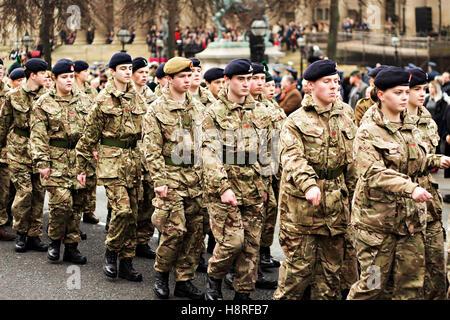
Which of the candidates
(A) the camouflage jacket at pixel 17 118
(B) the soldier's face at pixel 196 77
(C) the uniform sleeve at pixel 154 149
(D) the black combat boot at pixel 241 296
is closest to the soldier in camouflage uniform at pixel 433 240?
(D) the black combat boot at pixel 241 296

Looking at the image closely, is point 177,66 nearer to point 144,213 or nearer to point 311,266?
point 144,213

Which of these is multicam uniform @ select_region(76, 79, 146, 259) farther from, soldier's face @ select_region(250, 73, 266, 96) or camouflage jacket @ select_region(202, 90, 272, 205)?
camouflage jacket @ select_region(202, 90, 272, 205)

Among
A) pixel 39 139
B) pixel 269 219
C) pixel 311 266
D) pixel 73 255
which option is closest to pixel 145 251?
pixel 73 255

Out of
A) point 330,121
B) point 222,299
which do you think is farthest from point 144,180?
point 330,121

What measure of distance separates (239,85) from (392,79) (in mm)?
1548

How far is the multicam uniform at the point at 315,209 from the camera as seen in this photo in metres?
6.18

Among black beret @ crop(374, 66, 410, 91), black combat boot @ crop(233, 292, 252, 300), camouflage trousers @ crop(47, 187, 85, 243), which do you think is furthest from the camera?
camouflage trousers @ crop(47, 187, 85, 243)

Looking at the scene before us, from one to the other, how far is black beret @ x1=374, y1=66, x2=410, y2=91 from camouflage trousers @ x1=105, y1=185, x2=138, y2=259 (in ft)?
10.2

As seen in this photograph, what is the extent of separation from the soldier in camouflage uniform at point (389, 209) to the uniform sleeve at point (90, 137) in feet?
10.5

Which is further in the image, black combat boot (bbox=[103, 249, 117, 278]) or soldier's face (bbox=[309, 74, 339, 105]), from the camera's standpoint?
black combat boot (bbox=[103, 249, 117, 278])

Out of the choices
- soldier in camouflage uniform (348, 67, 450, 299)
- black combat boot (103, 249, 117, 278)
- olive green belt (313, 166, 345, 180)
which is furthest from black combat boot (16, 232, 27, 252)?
soldier in camouflage uniform (348, 67, 450, 299)

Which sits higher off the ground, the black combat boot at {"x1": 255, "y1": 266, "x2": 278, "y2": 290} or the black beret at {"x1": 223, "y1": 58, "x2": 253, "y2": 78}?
the black beret at {"x1": 223, "y1": 58, "x2": 253, "y2": 78}

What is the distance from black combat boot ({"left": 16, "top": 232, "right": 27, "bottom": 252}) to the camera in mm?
9311
